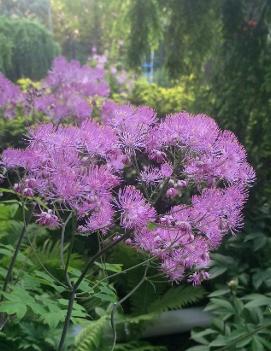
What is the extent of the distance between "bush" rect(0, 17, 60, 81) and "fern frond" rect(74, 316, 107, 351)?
5207 millimetres

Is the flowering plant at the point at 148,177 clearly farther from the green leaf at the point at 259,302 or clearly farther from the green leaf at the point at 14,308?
the green leaf at the point at 259,302

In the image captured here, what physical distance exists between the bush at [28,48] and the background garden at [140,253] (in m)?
2.59

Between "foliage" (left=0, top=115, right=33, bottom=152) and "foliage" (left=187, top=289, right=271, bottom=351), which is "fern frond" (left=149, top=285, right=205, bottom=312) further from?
"foliage" (left=0, top=115, right=33, bottom=152)

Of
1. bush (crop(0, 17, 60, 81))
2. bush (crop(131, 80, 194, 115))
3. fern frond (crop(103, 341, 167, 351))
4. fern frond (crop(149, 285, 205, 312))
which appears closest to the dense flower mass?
fern frond (crop(103, 341, 167, 351))

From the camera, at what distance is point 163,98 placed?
6801mm

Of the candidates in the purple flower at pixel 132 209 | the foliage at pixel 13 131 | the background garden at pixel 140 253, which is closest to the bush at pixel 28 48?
the background garden at pixel 140 253

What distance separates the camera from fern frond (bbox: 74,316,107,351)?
2.63 metres

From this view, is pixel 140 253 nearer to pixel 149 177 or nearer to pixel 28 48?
pixel 149 177

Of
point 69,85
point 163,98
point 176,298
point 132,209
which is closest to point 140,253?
point 132,209

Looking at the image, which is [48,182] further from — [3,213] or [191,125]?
[3,213]

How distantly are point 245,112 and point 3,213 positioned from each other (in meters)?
2.46

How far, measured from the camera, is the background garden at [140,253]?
2.46 metres

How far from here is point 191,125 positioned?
1.48m

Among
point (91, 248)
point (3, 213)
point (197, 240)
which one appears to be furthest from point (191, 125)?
point (91, 248)
